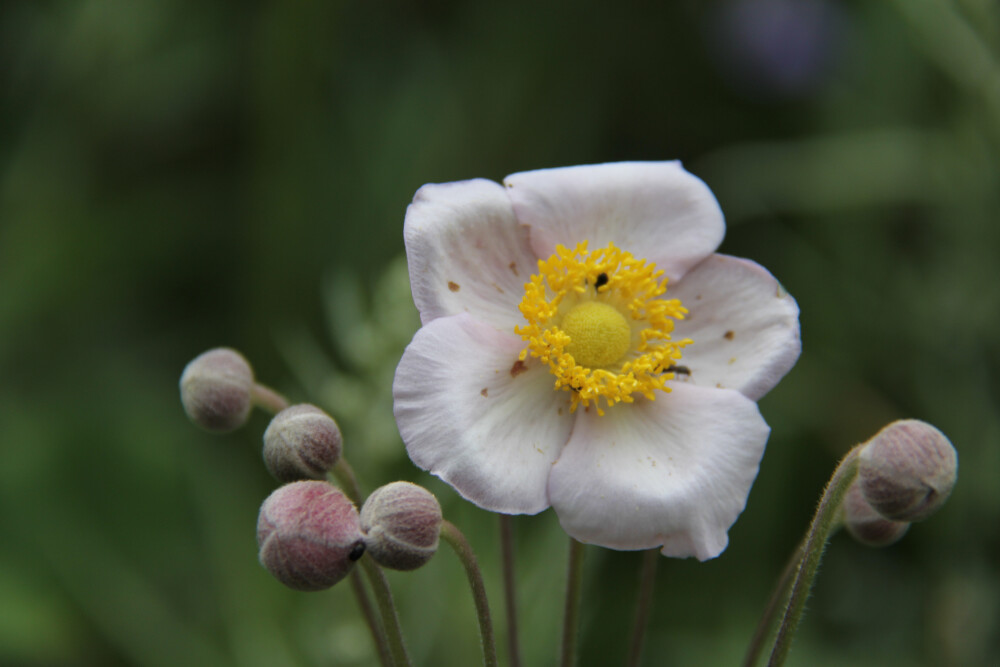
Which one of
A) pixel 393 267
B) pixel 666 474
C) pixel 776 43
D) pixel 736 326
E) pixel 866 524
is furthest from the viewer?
pixel 776 43

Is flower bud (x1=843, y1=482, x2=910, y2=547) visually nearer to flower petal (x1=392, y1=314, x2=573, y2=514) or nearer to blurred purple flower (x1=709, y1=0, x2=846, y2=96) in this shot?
flower petal (x1=392, y1=314, x2=573, y2=514)

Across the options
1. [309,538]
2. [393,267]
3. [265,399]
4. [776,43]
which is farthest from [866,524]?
[776,43]

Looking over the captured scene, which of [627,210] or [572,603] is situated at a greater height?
[627,210]

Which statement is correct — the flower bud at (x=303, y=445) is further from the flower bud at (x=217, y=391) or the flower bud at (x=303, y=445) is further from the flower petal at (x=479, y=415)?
the flower bud at (x=217, y=391)

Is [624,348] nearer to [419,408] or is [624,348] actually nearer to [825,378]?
[419,408]

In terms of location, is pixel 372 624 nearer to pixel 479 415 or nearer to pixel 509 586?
pixel 509 586

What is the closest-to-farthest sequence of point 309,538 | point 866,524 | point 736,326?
point 309,538, point 866,524, point 736,326

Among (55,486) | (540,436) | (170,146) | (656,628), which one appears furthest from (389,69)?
(540,436)
